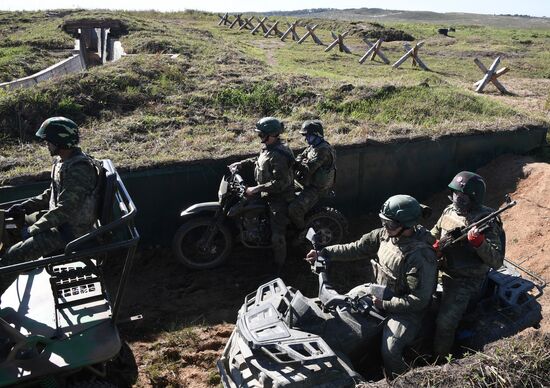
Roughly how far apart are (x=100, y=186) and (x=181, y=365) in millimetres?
2196

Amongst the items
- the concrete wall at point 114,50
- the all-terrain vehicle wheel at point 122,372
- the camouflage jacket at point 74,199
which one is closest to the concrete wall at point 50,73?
the concrete wall at point 114,50

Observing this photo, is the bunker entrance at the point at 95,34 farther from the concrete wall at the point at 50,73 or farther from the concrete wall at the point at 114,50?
the concrete wall at the point at 50,73

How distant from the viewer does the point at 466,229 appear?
5004 millimetres

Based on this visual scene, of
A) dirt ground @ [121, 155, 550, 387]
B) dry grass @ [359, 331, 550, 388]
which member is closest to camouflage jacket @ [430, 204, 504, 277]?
dry grass @ [359, 331, 550, 388]

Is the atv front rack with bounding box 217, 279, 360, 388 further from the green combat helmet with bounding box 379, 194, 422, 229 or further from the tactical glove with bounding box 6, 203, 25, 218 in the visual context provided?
the tactical glove with bounding box 6, 203, 25, 218

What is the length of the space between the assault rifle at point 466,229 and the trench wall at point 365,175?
14.2 feet

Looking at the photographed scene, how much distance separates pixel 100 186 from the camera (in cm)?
530

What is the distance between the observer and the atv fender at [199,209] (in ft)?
25.6

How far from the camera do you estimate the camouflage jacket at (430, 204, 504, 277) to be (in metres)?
4.98

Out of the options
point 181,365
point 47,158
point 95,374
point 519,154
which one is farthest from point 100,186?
point 519,154

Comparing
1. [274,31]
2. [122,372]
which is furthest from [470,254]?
[274,31]

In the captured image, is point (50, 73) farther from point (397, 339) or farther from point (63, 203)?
point (397, 339)

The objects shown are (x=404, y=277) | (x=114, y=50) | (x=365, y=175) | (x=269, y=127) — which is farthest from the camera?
(x=114, y=50)

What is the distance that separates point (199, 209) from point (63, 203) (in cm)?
298
